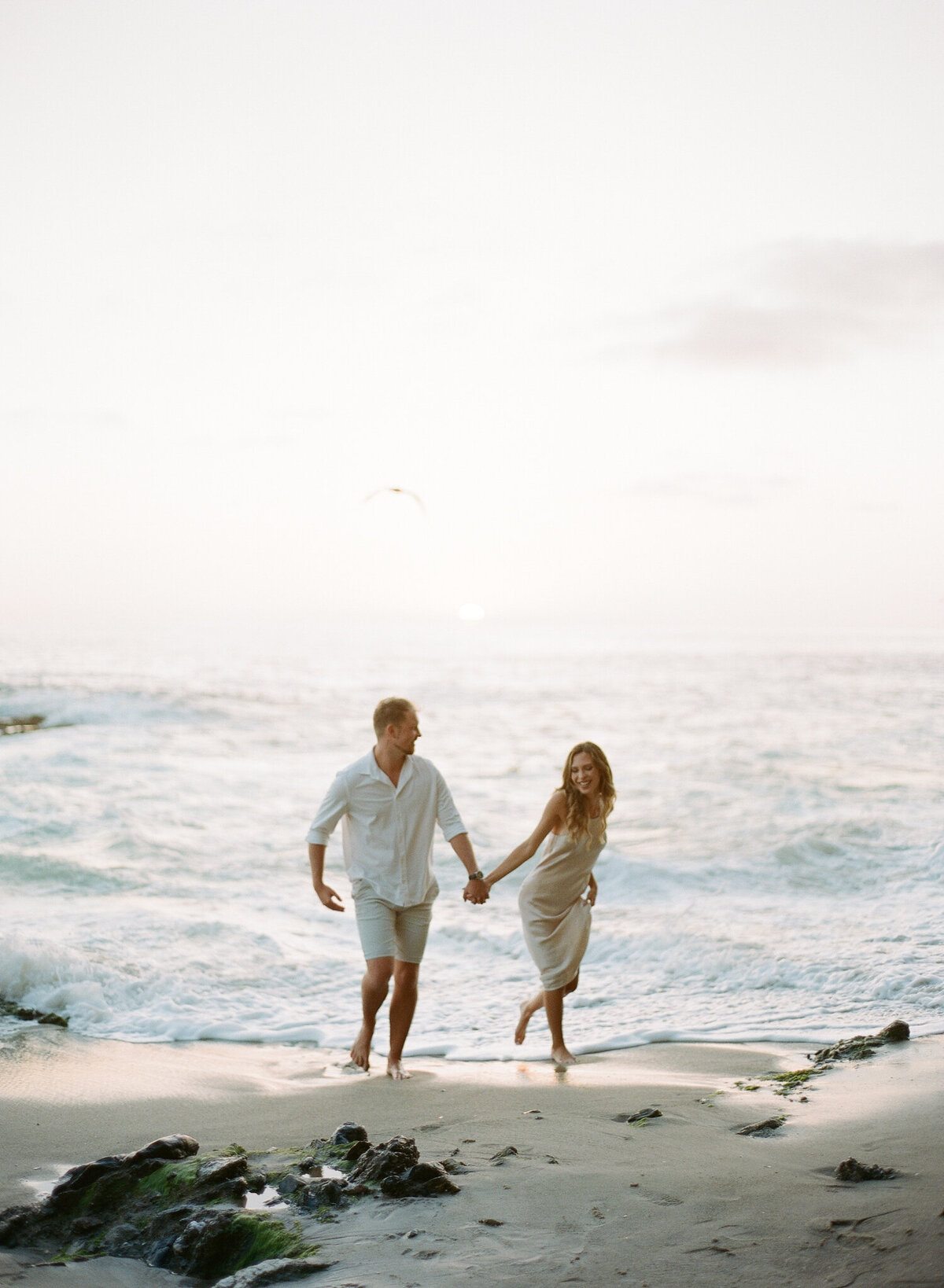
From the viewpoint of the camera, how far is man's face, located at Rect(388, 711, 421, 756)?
5.84m

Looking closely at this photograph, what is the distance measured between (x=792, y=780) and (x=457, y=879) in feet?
22.0

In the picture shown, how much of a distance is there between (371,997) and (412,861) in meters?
0.78

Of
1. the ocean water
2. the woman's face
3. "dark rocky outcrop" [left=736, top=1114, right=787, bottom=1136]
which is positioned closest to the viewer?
"dark rocky outcrop" [left=736, top=1114, right=787, bottom=1136]

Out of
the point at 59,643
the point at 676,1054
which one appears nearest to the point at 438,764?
the point at 676,1054

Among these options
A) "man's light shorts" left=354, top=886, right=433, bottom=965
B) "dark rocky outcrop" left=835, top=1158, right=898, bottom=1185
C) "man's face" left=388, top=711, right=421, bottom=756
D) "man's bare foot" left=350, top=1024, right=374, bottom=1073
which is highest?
"man's face" left=388, top=711, right=421, bottom=756

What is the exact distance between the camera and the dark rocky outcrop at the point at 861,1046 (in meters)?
5.64

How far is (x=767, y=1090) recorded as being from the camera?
16.7 feet

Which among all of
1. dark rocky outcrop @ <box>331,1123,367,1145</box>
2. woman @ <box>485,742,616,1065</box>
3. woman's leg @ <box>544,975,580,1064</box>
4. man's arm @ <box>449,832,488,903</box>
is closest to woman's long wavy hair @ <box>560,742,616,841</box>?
woman @ <box>485,742,616,1065</box>

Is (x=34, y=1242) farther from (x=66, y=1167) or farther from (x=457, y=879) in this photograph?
(x=457, y=879)

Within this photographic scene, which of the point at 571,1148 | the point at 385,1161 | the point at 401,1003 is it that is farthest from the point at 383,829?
the point at 385,1161

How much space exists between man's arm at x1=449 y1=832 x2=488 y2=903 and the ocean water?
4.55ft

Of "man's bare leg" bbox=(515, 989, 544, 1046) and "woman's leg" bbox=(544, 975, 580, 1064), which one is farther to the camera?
"man's bare leg" bbox=(515, 989, 544, 1046)

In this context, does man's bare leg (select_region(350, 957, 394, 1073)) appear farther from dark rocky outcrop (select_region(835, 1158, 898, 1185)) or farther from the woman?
dark rocky outcrop (select_region(835, 1158, 898, 1185))

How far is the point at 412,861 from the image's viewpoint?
585 cm
